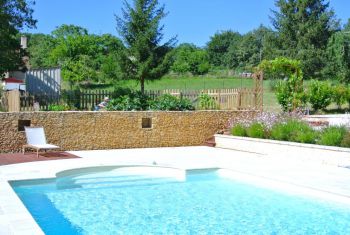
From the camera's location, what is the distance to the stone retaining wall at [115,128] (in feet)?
42.8

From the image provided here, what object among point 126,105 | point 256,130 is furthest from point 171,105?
point 256,130

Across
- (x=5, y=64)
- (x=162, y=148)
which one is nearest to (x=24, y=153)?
(x=162, y=148)

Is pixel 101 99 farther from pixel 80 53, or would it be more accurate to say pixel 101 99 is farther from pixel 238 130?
pixel 80 53

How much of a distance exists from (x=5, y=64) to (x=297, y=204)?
16787mm

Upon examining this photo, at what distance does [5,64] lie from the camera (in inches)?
821

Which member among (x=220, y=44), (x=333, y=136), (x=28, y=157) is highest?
→ (x=220, y=44)

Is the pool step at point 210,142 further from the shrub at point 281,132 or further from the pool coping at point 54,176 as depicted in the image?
the pool coping at point 54,176

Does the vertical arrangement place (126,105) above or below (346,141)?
above

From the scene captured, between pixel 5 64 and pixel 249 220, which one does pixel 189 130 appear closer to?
pixel 249 220

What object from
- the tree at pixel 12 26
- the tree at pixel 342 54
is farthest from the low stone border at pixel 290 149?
the tree at pixel 342 54

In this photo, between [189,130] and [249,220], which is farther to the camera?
[189,130]

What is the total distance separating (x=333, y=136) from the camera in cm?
1168

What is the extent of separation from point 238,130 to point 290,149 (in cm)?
287

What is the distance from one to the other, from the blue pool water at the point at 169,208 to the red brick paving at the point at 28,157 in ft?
6.47
